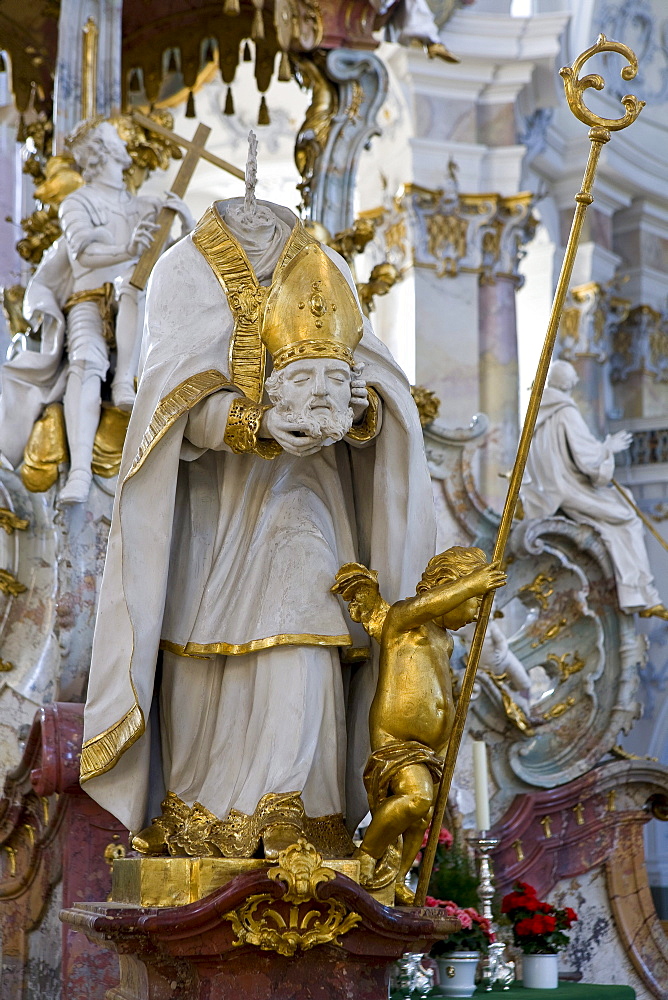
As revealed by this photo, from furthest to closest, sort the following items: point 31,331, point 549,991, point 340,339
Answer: point 31,331 → point 549,991 → point 340,339

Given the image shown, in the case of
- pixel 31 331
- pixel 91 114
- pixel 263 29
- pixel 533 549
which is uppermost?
pixel 263 29

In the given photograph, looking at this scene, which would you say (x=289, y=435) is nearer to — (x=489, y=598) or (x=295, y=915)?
(x=489, y=598)

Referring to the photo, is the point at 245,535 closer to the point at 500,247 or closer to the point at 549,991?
the point at 549,991

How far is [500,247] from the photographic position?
1319cm

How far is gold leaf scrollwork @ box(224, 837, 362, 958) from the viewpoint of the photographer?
11.0 feet

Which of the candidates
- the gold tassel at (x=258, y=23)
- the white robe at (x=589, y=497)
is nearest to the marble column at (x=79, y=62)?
the gold tassel at (x=258, y=23)

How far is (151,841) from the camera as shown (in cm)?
362

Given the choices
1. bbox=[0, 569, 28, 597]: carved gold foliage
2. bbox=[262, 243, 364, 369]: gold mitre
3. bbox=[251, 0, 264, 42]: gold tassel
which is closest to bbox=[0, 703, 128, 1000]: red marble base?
bbox=[0, 569, 28, 597]: carved gold foliage

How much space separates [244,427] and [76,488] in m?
2.37

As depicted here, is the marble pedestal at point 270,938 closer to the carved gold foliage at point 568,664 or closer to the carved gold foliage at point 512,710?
the carved gold foliage at point 512,710

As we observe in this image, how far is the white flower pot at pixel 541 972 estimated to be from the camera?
226 inches

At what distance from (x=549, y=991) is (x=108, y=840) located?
1.79m

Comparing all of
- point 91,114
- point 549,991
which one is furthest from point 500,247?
point 549,991

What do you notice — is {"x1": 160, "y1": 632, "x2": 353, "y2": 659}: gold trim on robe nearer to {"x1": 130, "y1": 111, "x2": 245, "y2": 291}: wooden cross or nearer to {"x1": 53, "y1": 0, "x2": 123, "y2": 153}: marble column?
{"x1": 130, "y1": 111, "x2": 245, "y2": 291}: wooden cross
